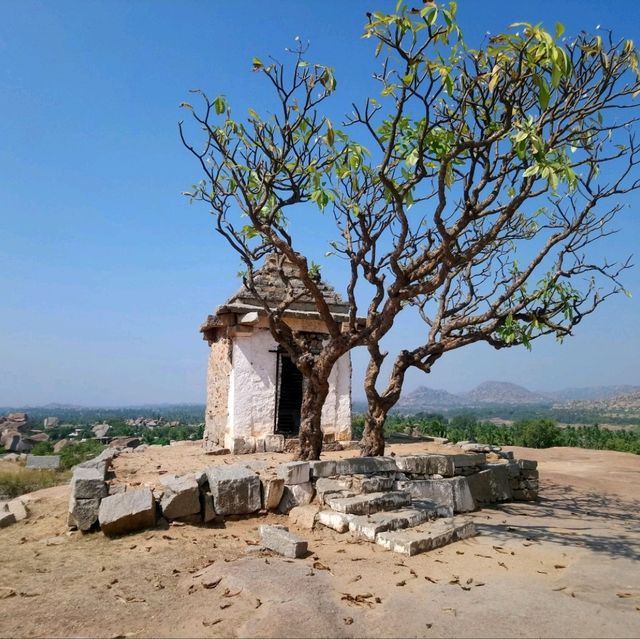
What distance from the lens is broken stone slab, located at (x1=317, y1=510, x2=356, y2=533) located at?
6777 mm

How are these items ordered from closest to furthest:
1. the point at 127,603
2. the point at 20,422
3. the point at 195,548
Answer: the point at 127,603, the point at 195,548, the point at 20,422

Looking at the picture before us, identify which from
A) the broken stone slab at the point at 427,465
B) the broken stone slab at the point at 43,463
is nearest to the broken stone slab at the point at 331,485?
the broken stone slab at the point at 427,465

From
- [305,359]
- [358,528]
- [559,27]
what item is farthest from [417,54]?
[358,528]

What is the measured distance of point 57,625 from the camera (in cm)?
435

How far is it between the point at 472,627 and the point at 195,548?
11.7ft

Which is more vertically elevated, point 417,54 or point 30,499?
point 417,54

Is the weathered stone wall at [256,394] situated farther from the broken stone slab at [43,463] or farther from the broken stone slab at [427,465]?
the broken stone slab at [43,463]

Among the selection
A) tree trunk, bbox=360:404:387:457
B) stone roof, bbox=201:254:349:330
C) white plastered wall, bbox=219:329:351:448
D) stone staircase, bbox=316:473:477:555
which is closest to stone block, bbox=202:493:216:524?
stone staircase, bbox=316:473:477:555

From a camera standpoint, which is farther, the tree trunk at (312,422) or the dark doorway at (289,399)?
the dark doorway at (289,399)

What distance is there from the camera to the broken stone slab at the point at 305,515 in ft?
23.4

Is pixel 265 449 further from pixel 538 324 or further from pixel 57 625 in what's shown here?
pixel 57 625

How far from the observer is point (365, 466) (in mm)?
8344

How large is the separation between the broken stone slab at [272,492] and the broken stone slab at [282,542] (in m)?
1.28

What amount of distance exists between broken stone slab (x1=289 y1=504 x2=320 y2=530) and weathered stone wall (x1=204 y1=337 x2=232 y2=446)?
18.9ft
